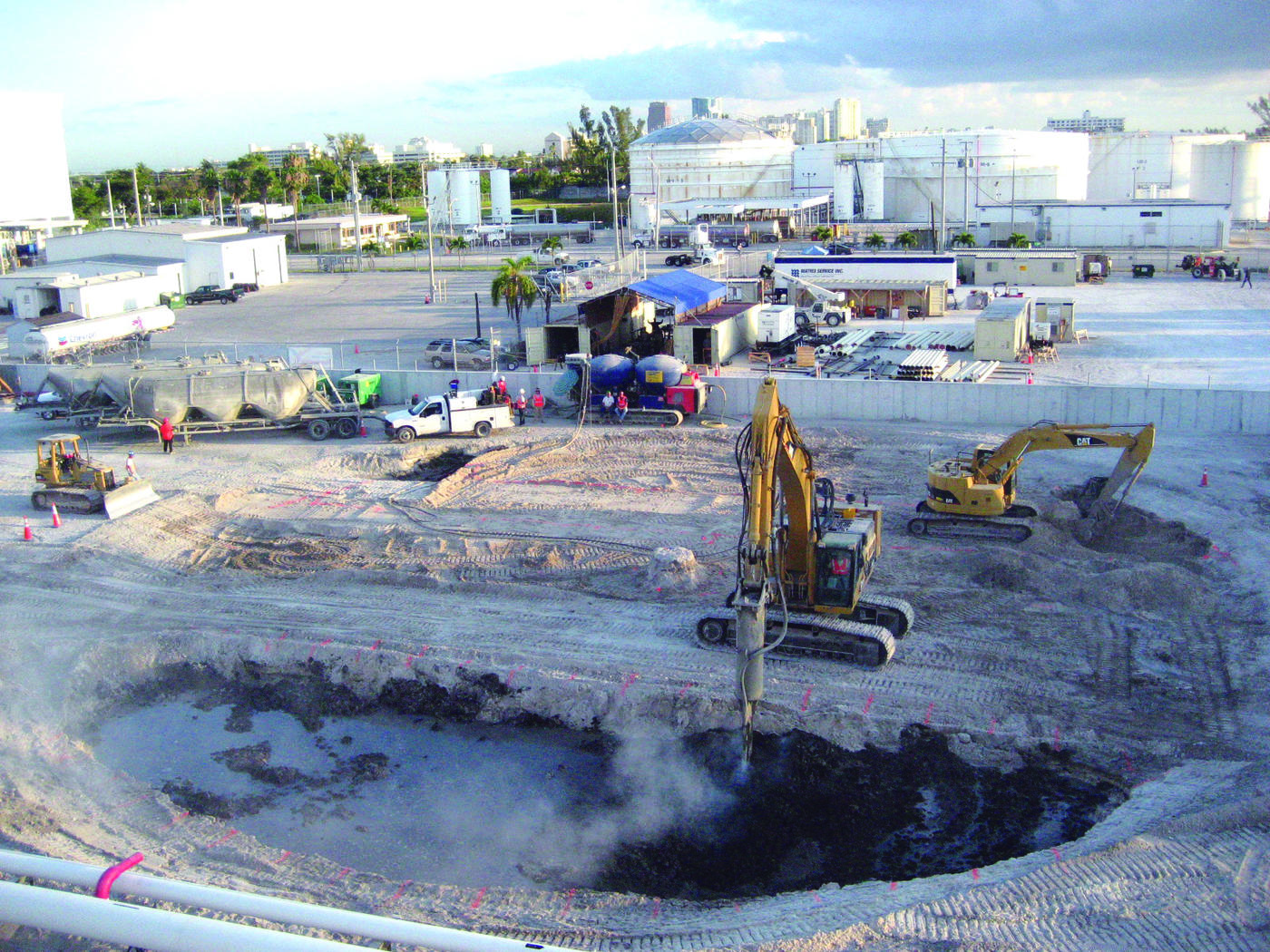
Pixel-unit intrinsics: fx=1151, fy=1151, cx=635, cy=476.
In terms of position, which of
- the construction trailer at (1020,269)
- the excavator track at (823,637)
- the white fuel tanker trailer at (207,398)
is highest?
the construction trailer at (1020,269)

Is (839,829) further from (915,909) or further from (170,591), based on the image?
(170,591)

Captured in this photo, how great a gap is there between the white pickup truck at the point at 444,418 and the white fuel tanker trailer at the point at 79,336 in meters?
18.7

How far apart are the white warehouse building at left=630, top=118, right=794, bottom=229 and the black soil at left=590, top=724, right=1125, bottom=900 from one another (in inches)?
3411

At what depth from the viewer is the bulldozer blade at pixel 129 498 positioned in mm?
23250

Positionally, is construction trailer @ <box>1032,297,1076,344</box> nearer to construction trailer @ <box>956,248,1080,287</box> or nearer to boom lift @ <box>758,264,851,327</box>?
boom lift @ <box>758,264,851,327</box>

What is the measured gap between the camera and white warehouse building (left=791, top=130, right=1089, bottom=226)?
288 feet

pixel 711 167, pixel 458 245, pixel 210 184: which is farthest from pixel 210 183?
pixel 711 167

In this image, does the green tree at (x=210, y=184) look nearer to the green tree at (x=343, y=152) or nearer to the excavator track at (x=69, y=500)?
the green tree at (x=343, y=152)

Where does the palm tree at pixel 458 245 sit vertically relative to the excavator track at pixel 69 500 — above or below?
above

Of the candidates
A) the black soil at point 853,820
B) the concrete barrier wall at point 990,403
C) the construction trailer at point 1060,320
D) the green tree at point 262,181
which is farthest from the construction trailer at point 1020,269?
the green tree at point 262,181

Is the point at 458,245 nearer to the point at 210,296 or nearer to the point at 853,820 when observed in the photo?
the point at 210,296

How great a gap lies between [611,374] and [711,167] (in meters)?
70.6

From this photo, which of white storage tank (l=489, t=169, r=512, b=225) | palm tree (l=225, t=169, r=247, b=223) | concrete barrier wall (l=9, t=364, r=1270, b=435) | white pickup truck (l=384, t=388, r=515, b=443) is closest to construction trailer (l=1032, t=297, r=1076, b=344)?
concrete barrier wall (l=9, t=364, r=1270, b=435)

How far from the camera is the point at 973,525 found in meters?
21.1
